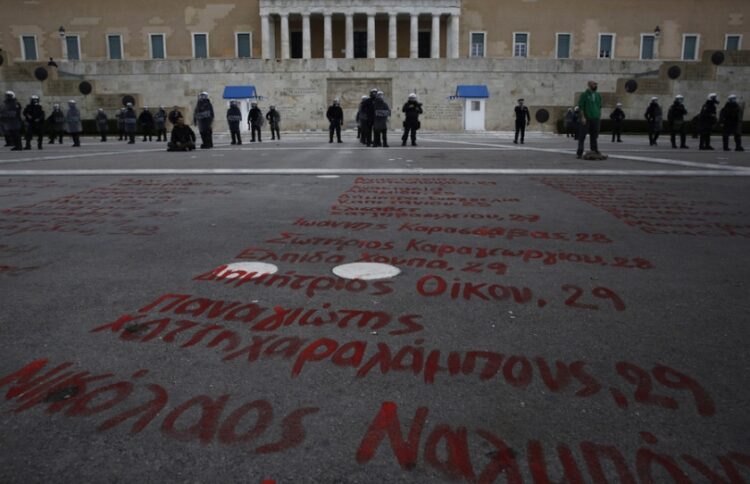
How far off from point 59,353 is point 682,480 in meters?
2.39

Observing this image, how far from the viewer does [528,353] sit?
2.58 metres

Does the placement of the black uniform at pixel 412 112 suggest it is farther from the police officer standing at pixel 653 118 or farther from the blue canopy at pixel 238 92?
the blue canopy at pixel 238 92

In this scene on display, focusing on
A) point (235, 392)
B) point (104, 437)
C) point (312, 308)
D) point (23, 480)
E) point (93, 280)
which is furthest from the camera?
point (93, 280)

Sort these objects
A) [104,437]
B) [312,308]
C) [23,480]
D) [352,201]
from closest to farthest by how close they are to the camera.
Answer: [23,480] → [104,437] → [312,308] → [352,201]

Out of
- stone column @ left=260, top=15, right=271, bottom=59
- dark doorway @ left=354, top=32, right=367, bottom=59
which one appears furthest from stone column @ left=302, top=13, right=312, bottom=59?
dark doorway @ left=354, top=32, right=367, bottom=59

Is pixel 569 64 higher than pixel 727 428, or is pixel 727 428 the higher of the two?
pixel 569 64

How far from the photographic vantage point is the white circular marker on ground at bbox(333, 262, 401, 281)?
12.5 ft

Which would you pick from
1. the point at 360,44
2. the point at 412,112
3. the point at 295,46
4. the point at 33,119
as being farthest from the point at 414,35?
the point at 33,119

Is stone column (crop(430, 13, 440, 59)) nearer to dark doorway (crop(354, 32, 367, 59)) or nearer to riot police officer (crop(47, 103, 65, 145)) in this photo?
dark doorway (crop(354, 32, 367, 59))

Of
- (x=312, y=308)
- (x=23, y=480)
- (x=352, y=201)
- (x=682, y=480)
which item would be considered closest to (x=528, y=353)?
(x=682, y=480)

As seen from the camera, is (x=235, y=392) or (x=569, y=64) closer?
(x=235, y=392)

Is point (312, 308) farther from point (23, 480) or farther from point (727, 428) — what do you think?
point (727, 428)

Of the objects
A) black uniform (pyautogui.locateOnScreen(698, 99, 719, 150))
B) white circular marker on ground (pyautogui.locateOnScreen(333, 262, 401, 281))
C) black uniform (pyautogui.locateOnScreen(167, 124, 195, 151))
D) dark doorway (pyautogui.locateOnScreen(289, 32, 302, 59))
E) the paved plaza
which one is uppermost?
dark doorway (pyautogui.locateOnScreen(289, 32, 302, 59))

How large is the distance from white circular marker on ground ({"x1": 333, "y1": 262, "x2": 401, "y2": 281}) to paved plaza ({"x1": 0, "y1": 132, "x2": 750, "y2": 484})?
33mm
